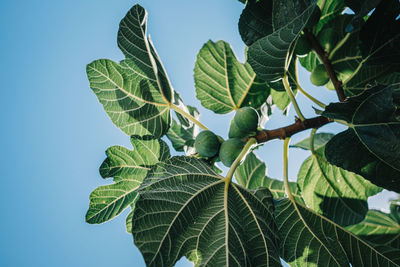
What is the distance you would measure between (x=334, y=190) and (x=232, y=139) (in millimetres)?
722

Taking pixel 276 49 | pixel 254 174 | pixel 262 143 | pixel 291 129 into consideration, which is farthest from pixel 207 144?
pixel 254 174

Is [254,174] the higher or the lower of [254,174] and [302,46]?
the lower

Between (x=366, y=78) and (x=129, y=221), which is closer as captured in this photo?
(x=366, y=78)

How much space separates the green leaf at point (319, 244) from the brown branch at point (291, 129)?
0.33 m

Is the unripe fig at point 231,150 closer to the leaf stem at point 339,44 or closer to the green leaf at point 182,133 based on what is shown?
the green leaf at point 182,133

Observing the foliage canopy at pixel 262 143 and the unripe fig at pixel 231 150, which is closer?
the foliage canopy at pixel 262 143

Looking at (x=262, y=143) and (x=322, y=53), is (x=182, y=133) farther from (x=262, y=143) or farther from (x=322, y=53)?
(x=322, y=53)

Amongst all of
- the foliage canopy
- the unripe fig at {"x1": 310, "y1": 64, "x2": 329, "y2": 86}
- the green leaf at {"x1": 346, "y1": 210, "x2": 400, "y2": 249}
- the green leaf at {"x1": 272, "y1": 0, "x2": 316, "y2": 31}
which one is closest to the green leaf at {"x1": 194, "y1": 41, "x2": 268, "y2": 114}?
the foliage canopy

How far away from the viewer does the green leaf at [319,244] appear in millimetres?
1164

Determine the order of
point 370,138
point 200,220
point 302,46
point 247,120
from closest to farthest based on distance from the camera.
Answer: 1. point 370,138
2. point 200,220
3. point 247,120
4. point 302,46

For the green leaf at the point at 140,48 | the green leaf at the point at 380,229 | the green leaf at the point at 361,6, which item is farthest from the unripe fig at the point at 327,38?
the green leaf at the point at 380,229

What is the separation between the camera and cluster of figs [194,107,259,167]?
118 centimetres

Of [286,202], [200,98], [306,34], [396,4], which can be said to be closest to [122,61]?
[200,98]

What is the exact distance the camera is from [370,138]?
917 mm
